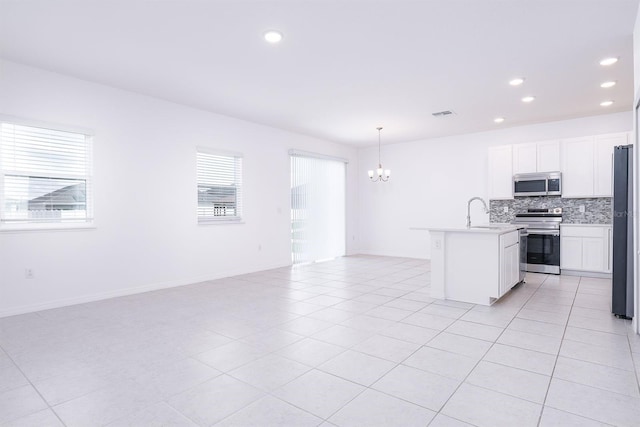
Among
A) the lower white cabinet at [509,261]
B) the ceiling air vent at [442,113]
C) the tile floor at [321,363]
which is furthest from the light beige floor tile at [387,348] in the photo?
the ceiling air vent at [442,113]

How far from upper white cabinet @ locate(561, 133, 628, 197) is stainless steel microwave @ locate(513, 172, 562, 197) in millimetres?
118

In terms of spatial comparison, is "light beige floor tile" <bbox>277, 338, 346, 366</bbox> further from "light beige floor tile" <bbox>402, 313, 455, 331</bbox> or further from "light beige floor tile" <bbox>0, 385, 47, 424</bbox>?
"light beige floor tile" <bbox>0, 385, 47, 424</bbox>

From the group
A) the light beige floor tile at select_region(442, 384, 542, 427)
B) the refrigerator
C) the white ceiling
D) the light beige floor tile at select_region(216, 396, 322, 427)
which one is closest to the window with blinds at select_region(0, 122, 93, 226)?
the white ceiling

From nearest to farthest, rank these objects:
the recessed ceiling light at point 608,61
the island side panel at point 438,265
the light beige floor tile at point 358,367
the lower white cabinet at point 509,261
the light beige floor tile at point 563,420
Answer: the light beige floor tile at point 563,420, the light beige floor tile at point 358,367, the recessed ceiling light at point 608,61, the lower white cabinet at point 509,261, the island side panel at point 438,265

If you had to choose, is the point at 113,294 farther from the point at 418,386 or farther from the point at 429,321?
the point at 418,386

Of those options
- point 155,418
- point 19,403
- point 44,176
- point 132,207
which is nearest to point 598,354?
point 155,418

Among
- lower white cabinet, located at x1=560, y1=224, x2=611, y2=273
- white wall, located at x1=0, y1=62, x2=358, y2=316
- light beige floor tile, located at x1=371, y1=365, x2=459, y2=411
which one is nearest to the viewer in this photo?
light beige floor tile, located at x1=371, y1=365, x2=459, y2=411

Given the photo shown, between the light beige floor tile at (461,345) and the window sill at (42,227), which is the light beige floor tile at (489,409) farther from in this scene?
the window sill at (42,227)

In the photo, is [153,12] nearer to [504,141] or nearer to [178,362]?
[178,362]

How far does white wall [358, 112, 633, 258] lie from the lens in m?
7.02

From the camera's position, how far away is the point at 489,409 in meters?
2.04

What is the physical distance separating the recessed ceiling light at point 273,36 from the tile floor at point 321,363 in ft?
9.20

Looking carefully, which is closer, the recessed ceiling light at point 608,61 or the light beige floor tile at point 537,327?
the light beige floor tile at point 537,327

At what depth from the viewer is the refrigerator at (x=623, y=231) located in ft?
11.7
